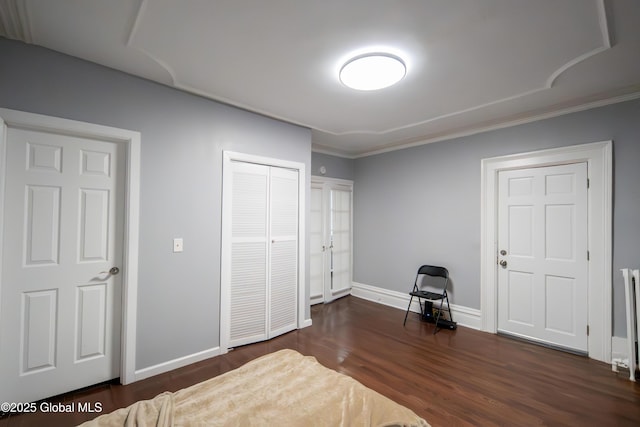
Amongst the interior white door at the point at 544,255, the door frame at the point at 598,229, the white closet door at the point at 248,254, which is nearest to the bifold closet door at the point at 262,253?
the white closet door at the point at 248,254

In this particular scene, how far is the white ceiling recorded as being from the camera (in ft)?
5.24

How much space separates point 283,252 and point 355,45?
234 centimetres

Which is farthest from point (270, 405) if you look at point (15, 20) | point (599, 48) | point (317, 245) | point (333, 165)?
point (333, 165)

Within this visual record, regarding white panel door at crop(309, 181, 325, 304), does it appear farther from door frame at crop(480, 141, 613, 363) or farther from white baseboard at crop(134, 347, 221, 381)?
door frame at crop(480, 141, 613, 363)

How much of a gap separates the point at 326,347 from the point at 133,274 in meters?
2.07

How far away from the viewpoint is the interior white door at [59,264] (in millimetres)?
1922

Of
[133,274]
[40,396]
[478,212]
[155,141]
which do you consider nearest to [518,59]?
[478,212]

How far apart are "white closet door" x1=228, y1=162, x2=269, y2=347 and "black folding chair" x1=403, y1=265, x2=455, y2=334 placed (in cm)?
207

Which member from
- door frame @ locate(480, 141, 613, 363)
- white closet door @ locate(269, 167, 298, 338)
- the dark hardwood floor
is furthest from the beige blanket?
door frame @ locate(480, 141, 613, 363)

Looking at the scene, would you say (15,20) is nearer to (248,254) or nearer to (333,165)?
(248,254)

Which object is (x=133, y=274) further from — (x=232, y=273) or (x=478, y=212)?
(x=478, y=212)

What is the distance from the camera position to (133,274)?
2.28 meters

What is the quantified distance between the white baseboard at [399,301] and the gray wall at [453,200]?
0.10 m

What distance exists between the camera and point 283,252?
11.0 feet
